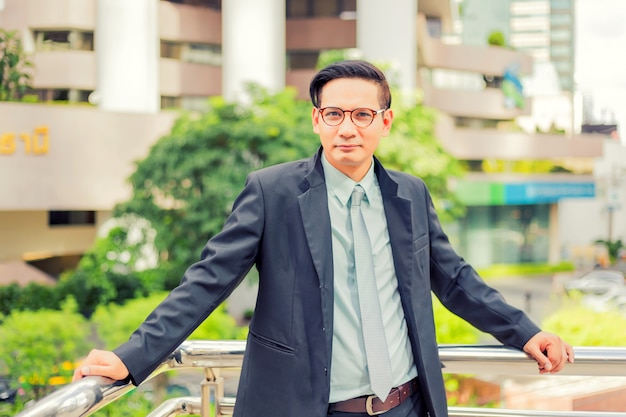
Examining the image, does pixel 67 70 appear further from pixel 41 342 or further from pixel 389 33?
pixel 41 342

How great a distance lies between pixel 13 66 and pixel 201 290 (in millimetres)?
15623

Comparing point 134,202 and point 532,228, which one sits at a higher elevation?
point 134,202

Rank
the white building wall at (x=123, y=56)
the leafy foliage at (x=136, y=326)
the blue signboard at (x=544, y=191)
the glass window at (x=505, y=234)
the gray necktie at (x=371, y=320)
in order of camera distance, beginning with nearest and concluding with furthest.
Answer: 1. the gray necktie at (x=371, y=320)
2. the leafy foliage at (x=136, y=326)
3. the white building wall at (x=123, y=56)
4. the blue signboard at (x=544, y=191)
5. the glass window at (x=505, y=234)

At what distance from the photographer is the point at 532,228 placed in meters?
24.8

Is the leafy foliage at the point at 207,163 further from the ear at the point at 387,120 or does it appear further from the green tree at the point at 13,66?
the ear at the point at 387,120

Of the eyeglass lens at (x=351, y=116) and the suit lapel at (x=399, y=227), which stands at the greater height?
the eyeglass lens at (x=351, y=116)

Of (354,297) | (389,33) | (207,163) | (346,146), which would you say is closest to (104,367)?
(354,297)

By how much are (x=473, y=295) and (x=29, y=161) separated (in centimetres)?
1403

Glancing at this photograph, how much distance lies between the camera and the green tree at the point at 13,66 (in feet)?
50.1

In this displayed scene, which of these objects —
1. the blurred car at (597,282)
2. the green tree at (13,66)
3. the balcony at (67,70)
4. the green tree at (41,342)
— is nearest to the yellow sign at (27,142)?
the green tree at (13,66)

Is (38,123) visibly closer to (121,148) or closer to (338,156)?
(121,148)

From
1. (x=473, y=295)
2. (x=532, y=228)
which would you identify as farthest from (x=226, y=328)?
(x=532, y=228)

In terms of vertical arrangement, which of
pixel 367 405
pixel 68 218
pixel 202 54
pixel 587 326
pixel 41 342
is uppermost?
pixel 202 54

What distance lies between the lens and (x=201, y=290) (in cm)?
126
